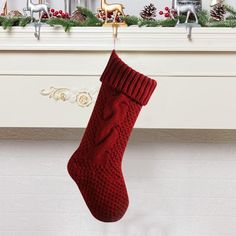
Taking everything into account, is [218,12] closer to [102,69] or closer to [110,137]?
[102,69]

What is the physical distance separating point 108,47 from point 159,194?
63cm

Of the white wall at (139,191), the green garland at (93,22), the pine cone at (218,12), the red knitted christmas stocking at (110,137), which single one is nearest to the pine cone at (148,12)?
the green garland at (93,22)

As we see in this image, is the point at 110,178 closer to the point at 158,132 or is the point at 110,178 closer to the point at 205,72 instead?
the point at 205,72

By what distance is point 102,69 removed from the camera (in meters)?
1.44

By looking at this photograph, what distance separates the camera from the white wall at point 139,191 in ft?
5.94

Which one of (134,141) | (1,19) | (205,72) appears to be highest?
(1,19)

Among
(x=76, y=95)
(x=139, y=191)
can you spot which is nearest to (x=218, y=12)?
(x=76, y=95)

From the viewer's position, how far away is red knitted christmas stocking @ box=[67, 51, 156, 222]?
117 centimetres

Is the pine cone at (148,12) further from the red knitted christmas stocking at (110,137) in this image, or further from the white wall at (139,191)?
the white wall at (139,191)

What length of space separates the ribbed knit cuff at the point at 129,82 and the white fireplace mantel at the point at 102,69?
239mm

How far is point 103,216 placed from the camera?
1208mm

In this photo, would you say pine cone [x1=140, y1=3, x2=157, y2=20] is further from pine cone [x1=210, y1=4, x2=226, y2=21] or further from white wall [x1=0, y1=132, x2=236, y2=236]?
white wall [x1=0, y1=132, x2=236, y2=236]

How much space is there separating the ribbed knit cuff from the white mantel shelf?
235 millimetres

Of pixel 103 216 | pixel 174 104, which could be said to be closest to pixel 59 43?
pixel 174 104
